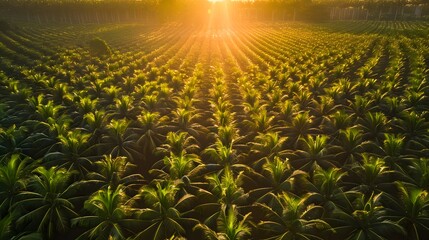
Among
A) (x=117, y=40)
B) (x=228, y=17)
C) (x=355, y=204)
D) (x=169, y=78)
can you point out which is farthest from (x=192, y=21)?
(x=355, y=204)

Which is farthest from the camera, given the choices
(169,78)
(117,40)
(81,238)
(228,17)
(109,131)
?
(228,17)

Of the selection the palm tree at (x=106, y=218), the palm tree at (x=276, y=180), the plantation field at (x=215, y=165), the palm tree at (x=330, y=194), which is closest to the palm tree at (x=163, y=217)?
the plantation field at (x=215, y=165)

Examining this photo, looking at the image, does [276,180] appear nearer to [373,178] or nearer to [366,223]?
[366,223]

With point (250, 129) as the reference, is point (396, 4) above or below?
above

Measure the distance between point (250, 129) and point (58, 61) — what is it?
44.9 meters

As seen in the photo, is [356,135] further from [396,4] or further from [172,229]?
[396,4]

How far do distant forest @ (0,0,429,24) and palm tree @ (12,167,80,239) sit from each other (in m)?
142

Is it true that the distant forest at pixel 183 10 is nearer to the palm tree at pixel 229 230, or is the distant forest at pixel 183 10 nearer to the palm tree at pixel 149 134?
the palm tree at pixel 149 134

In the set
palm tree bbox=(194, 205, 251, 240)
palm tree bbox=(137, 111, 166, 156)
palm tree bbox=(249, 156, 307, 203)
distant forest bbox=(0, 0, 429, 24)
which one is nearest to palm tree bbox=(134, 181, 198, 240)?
palm tree bbox=(194, 205, 251, 240)

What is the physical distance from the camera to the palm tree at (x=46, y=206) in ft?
53.6

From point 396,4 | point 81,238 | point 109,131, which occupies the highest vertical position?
point 396,4

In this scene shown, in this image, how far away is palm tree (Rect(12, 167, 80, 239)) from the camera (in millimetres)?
16328

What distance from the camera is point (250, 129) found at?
93.4 ft

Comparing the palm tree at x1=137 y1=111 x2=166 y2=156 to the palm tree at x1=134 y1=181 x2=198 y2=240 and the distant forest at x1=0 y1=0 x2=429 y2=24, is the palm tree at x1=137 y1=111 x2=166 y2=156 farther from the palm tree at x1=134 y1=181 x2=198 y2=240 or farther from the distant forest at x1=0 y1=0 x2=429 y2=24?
the distant forest at x1=0 y1=0 x2=429 y2=24
